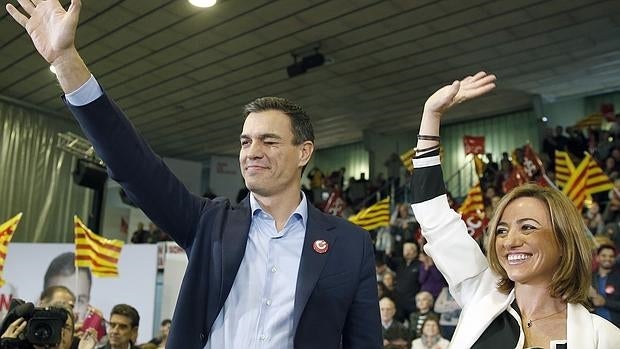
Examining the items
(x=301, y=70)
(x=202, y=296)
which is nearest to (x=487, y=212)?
(x=301, y=70)

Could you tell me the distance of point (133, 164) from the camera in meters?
1.52

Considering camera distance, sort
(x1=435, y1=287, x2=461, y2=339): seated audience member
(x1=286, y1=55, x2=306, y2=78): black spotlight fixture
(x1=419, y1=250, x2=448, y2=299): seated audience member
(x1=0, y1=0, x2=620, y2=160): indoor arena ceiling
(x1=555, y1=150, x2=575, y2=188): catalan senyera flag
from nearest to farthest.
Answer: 1. (x1=435, y1=287, x2=461, y2=339): seated audience member
2. (x1=419, y1=250, x2=448, y2=299): seated audience member
3. (x1=0, y1=0, x2=620, y2=160): indoor arena ceiling
4. (x1=555, y1=150, x2=575, y2=188): catalan senyera flag
5. (x1=286, y1=55, x2=306, y2=78): black spotlight fixture

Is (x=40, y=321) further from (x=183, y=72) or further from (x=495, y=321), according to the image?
(x=183, y=72)

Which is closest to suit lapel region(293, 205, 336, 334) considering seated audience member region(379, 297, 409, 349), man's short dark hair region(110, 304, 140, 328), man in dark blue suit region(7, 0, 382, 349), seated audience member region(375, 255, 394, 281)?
man in dark blue suit region(7, 0, 382, 349)

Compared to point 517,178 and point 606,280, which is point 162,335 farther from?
point 517,178

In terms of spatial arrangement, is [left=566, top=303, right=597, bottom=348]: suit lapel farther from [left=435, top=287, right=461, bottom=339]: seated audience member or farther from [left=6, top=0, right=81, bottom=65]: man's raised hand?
[left=435, top=287, right=461, bottom=339]: seated audience member

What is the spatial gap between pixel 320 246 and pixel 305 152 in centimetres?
31

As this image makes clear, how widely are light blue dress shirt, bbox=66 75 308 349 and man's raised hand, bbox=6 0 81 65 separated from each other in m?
0.70

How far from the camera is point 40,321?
103 inches

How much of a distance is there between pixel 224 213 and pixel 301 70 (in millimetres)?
6860

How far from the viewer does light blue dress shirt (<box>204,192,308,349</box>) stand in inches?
64.7

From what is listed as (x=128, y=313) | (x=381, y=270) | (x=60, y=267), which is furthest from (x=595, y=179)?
(x=60, y=267)

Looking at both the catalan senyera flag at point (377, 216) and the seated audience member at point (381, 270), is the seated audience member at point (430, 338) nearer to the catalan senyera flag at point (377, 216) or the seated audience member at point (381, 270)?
the seated audience member at point (381, 270)

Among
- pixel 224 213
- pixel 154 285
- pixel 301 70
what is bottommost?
pixel 154 285
